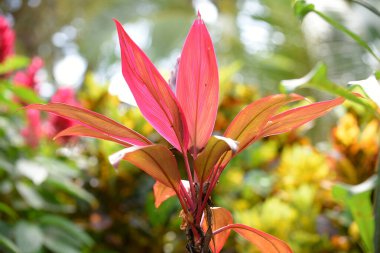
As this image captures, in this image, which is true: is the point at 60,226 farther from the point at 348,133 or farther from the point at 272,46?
the point at 272,46

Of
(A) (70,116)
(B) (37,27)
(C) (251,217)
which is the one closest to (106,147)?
(C) (251,217)

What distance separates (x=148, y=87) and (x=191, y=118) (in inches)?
2.3

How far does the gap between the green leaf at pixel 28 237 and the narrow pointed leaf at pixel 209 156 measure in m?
0.59

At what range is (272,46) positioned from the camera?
696cm

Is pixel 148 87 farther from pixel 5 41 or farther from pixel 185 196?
pixel 5 41

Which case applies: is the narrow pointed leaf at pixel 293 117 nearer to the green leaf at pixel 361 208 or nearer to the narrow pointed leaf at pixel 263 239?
the narrow pointed leaf at pixel 263 239

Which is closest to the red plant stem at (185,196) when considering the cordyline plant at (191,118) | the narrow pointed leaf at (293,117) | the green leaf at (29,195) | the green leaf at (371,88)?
the cordyline plant at (191,118)

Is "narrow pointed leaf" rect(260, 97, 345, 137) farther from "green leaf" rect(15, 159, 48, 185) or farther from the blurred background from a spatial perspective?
"green leaf" rect(15, 159, 48, 185)

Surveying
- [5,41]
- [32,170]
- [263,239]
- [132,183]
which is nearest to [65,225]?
[32,170]

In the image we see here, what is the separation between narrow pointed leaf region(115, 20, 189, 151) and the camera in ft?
1.70

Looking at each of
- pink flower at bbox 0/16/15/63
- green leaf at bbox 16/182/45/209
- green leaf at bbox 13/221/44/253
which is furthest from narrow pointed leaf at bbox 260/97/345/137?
pink flower at bbox 0/16/15/63

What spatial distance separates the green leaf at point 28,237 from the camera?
98 cm

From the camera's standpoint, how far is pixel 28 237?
1016 millimetres

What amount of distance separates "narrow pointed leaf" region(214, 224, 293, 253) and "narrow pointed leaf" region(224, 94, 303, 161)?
9cm
